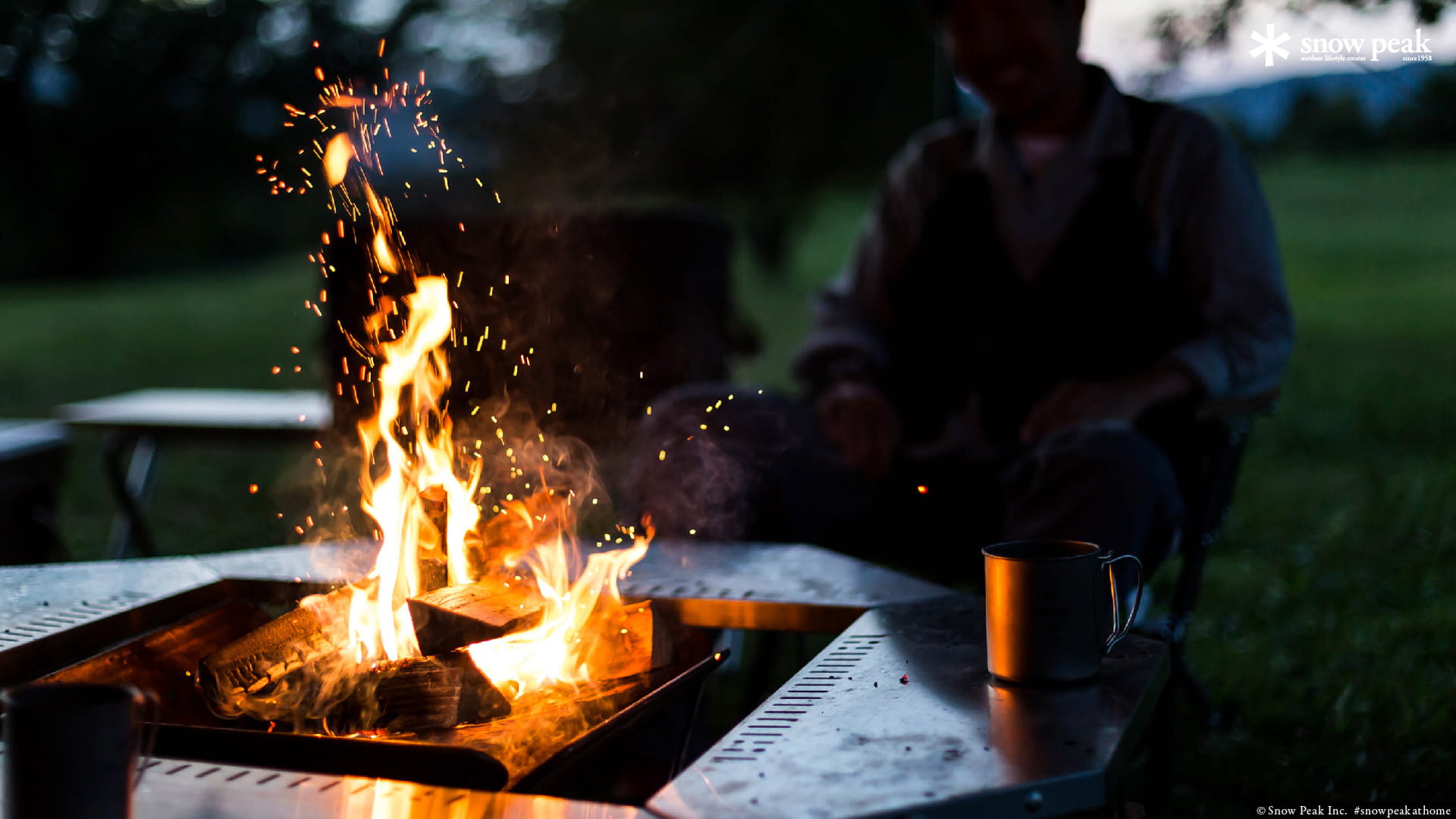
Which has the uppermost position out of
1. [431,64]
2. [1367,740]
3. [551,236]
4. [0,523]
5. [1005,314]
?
[431,64]

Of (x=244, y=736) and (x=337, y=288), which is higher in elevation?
(x=337, y=288)

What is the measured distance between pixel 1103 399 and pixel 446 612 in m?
1.18

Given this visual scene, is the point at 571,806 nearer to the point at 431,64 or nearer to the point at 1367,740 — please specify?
the point at 1367,740

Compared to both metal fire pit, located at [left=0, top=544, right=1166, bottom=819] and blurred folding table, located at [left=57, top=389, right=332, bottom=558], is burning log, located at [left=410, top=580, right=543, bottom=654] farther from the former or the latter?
blurred folding table, located at [left=57, top=389, right=332, bottom=558]

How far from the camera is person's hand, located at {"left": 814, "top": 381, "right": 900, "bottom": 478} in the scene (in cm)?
196

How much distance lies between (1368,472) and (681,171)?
5.29m

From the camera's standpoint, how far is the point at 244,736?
1.01m

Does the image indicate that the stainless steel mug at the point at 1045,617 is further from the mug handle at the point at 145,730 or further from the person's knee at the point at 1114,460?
the mug handle at the point at 145,730

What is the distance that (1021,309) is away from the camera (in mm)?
2115

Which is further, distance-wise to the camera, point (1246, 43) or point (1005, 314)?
point (1246, 43)

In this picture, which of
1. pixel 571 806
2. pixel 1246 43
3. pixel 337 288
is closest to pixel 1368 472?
pixel 1246 43

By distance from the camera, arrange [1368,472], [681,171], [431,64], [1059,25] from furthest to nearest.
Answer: [681,171], [431,64], [1368,472], [1059,25]

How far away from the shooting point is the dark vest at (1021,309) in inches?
80.3

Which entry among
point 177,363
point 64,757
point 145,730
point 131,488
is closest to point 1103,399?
point 145,730
